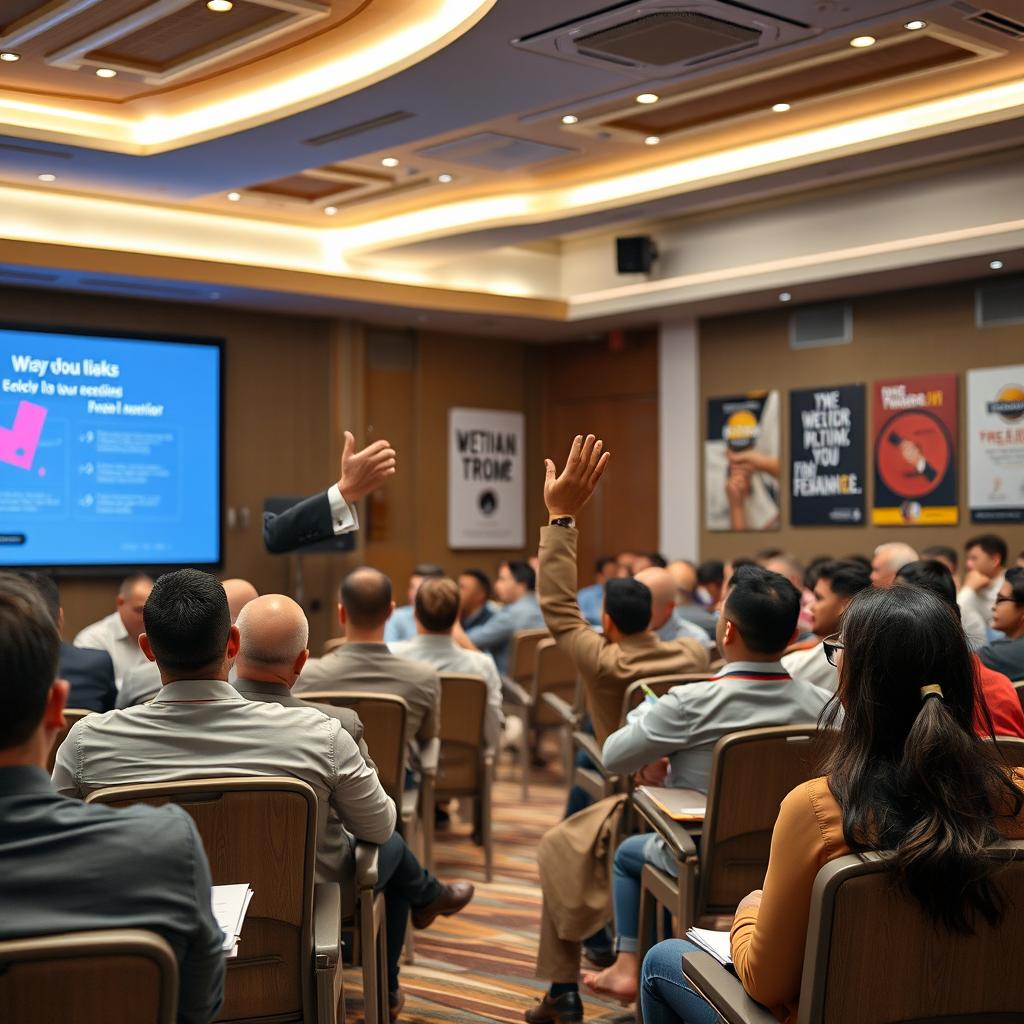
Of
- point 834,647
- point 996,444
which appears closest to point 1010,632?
point 834,647

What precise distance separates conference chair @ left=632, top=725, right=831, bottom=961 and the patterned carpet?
0.85 meters

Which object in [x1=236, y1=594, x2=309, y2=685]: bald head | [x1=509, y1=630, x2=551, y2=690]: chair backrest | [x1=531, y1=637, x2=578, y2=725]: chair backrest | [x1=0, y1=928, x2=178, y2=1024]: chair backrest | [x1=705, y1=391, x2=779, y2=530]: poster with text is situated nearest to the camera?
[x1=0, y1=928, x2=178, y2=1024]: chair backrest

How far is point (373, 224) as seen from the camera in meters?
9.67

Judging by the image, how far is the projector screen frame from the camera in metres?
9.06

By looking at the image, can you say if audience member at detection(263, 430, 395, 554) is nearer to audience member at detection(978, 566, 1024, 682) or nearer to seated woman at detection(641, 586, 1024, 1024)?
seated woman at detection(641, 586, 1024, 1024)

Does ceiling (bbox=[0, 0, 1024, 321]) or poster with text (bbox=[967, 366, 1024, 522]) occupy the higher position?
ceiling (bbox=[0, 0, 1024, 321])

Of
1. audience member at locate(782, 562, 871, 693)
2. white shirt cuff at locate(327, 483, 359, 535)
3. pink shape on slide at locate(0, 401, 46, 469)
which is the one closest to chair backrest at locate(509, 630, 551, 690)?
audience member at locate(782, 562, 871, 693)

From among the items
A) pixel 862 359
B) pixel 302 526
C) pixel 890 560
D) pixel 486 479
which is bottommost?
pixel 890 560

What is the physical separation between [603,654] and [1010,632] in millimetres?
1514

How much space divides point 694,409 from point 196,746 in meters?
8.65

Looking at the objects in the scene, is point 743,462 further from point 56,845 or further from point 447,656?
point 56,845

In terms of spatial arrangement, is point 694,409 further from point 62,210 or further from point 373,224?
point 62,210

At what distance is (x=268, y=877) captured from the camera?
7.98 ft

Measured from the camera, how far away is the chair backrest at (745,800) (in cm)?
308
